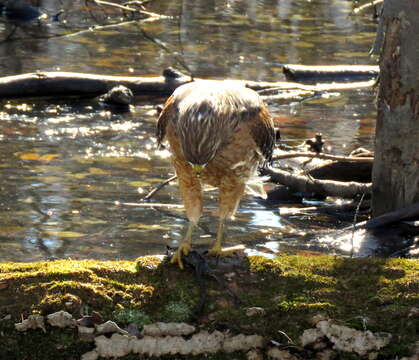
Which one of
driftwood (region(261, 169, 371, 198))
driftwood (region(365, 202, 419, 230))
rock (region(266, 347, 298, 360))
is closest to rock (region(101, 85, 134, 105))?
driftwood (region(261, 169, 371, 198))

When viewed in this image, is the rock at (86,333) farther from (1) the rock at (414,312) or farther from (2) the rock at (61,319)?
(1) the rock at (414,312)

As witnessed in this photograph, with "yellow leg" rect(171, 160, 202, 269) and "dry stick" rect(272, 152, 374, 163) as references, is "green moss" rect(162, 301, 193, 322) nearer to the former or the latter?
"yellow leg" rect(171, 160, 202, 269)

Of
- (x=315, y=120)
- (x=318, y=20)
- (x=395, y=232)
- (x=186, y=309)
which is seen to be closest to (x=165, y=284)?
(x=186, y=309)

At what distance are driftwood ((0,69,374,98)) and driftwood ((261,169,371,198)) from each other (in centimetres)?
363

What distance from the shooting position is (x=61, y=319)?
4086 millimetres

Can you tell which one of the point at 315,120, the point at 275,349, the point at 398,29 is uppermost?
the point at 398,29

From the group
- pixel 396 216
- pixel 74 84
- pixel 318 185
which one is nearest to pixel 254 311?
pixel 396 216

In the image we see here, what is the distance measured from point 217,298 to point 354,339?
0.72 meters

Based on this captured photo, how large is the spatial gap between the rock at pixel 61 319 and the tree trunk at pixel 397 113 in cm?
405

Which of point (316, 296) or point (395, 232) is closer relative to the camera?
point (316, 296)

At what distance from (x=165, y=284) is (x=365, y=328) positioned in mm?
1041

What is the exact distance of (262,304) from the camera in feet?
14.2

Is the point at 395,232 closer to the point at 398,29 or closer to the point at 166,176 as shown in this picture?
the point at 398,29

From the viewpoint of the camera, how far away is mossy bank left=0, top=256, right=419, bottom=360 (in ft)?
13.5
